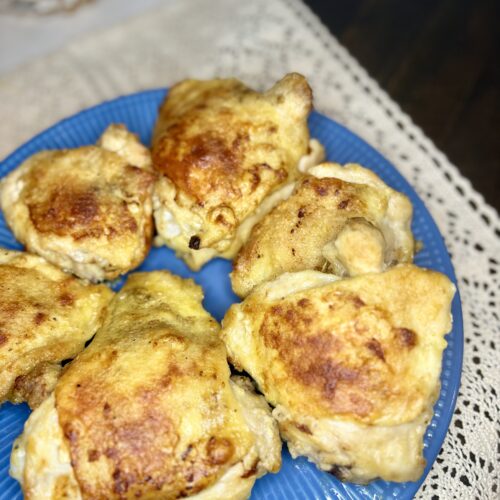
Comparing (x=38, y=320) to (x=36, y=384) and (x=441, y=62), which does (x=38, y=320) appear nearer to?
(x=36, y=384)

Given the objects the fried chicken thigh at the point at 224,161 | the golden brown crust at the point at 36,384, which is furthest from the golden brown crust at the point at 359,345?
the golden brown crust at the point at 36,384

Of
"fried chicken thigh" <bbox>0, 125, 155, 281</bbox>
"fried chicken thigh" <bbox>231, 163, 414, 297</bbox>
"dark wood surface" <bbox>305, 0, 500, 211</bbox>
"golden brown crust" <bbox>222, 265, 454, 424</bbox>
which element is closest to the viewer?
"golden brown crust" <bbox>222, 265, 454, 424</bbox>

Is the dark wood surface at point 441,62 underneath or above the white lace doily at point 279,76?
above

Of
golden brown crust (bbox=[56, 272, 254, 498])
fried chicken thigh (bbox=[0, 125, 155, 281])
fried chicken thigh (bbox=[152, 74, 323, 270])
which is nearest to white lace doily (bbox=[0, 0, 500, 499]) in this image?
fried chicken thigh (bbox=[152, 74, 323, 270])

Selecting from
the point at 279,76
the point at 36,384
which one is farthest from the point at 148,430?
the point at 279,76

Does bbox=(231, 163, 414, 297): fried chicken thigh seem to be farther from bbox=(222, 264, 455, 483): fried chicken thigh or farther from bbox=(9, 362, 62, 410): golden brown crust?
bbox=(9, 362, 62, 410): golden brown crust

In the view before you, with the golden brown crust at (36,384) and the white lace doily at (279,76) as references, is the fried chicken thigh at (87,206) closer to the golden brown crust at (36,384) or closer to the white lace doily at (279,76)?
the golden brown crust at (36,384)
